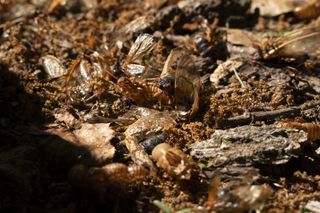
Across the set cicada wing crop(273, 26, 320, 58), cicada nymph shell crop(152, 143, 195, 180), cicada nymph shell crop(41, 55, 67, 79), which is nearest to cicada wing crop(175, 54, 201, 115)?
cicada nymph shell crop(152, 143, 195, 180)

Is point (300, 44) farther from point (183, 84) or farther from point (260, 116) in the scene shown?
point (183, 84)

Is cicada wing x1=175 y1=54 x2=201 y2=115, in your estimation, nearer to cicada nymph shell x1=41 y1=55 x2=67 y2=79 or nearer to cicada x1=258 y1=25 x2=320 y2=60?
cicada x1=258 y1=25 x2=320 y2=60

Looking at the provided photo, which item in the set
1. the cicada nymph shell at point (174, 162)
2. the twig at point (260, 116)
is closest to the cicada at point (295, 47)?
the twig at point (260, 116)

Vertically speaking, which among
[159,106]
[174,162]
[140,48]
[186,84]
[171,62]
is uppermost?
[140,48]

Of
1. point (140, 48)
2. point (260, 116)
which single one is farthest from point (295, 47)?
point (140, 48)

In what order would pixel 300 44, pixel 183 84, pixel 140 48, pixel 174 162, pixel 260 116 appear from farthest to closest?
pixel 300 44 < pixel 140 48 < pixel 183 84 < pixel 260 116 < pixel 174 162

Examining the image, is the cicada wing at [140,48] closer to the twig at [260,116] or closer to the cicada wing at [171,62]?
the cicada wing at [171,62]

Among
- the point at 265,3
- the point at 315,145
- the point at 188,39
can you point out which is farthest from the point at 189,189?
the point at 265,3

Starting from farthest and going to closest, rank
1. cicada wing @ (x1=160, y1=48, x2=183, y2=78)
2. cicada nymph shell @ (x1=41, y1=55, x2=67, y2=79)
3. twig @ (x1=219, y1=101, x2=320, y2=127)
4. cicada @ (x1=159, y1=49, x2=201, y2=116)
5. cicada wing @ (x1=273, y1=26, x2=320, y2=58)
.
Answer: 1. cicada wing @ (x1=273, y1=26, x2=320, y2=58)
2. cicada nymph shell @ (x1=41, y1=55, x2=67, y2=79)
3. cicada wing @ (x1=160, y1=48, x2=183, y2=78)
4. cicada @ (x1=159, y1=49, x2=201, y2=116)
5. twig @ (x1=219, y1=101, x2=320, y2=127)
